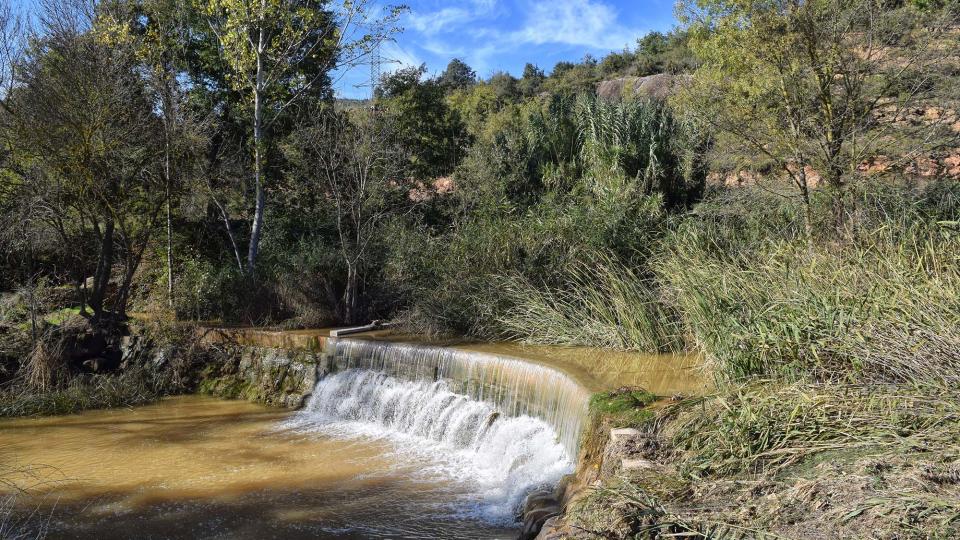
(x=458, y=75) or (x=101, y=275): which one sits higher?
(x=458, y=75)

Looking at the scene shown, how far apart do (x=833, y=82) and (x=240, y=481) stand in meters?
8.03

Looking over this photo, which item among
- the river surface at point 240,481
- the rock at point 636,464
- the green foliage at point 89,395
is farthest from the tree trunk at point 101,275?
the rock at point 636,464

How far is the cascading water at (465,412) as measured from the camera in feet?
19.2

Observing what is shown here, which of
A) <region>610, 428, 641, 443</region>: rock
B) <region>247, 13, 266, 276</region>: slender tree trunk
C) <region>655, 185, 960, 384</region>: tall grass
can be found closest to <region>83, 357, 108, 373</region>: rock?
<region>247, 13, 266, 276</region>: slender tree trunk

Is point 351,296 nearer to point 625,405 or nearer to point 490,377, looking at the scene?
point 490,377

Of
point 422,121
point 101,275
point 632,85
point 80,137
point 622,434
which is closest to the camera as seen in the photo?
point 622,434

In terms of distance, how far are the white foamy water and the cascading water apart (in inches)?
0.5

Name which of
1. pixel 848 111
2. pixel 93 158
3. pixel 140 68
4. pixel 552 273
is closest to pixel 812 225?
pixel 848 111

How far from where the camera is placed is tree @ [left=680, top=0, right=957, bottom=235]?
8133mm

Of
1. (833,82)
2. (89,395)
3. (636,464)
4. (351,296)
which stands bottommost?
(89,395)

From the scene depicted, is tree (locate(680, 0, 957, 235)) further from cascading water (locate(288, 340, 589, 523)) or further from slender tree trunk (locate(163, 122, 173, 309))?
slender tree trunk (locate(163, 122, 173, 309))

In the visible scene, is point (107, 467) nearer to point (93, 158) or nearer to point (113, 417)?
point (113, 417)

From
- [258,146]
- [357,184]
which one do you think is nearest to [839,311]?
[357,184]

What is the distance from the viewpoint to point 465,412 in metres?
7.38
